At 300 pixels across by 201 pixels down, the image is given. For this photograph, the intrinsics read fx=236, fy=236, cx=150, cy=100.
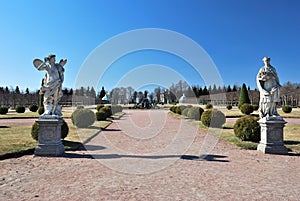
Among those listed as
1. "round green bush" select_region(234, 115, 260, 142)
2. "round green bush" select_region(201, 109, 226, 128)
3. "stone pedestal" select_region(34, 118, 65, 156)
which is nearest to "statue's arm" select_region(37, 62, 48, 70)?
"stone pedestal" select_region(34, 118, 65, 156)

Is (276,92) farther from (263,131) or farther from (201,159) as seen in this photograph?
(201,159)

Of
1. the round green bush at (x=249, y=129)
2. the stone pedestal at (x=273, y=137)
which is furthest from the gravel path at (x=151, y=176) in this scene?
the round green bush at (x=249, y=129)

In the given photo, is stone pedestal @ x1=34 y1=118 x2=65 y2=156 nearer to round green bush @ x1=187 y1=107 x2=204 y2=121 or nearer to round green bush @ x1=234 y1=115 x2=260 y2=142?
round green bush @ x1=234 y1=115 x2=260 y2=142

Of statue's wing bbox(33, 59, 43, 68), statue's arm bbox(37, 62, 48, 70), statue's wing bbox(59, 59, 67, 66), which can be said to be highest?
statue's wing bbox(59, 59, 67, 66)

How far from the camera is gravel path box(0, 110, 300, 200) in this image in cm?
430

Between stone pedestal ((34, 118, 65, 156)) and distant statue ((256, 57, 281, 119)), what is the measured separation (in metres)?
7.10

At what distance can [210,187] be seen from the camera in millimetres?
4672

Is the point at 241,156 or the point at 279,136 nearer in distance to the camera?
the point at 241,156

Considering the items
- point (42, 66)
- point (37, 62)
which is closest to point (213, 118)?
point (42, 66)

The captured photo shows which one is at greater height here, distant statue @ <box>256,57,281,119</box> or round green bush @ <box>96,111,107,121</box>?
distant statue @ <box>256,57,281,119</box>

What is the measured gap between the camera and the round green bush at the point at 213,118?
48.4 feet

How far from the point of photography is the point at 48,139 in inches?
299

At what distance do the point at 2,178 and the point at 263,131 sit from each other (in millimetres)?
7936

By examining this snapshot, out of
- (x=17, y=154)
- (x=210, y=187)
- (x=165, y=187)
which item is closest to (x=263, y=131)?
(x=210, y=187)
